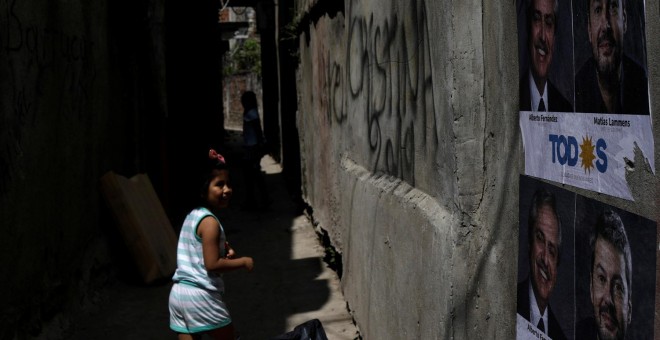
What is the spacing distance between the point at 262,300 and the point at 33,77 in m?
2.40

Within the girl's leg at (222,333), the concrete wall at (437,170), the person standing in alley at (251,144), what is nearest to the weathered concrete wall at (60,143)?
the girl's leg at (222,333)

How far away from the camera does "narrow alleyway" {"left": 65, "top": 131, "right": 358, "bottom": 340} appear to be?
540 centimetres

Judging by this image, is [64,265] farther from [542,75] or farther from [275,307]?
[542,75]

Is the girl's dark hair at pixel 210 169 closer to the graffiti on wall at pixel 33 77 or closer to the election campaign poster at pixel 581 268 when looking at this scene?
the graffiti on wall at pixel 33 77

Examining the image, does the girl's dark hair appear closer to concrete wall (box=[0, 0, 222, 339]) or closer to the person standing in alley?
concrete wall (box=[0, 0, 222, 339])

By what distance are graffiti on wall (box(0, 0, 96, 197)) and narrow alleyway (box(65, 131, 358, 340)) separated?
145 cm

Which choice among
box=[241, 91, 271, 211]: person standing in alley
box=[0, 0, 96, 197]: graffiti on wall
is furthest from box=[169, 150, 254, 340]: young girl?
box=[241, 91, 271, 211]: person standing in alley

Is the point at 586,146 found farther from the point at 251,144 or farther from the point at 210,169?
the point at 251,144

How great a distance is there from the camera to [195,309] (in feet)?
12.3

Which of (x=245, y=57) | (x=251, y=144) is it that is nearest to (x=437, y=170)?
(x=251, y=144)

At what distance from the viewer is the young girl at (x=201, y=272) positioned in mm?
3713

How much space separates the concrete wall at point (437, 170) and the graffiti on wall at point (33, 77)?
6.77ft

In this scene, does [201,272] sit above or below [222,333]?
above

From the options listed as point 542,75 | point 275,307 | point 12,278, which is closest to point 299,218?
point 275,307
